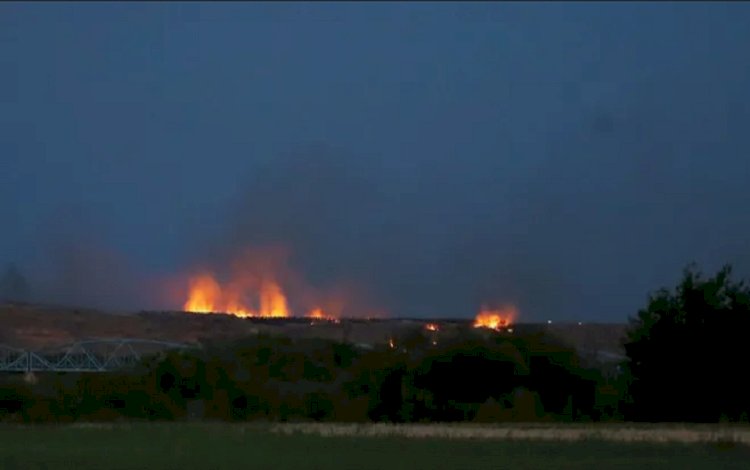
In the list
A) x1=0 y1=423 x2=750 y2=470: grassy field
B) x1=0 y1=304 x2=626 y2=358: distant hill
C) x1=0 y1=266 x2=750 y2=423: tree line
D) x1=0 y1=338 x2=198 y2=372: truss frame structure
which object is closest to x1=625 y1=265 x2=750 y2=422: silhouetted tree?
x1=0 y1=266 x2=750 y2=423: tree line

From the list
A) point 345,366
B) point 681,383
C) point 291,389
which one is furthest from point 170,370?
point 681,383

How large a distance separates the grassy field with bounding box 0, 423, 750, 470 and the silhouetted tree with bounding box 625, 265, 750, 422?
32.6 ft

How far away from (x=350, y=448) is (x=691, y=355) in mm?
18351

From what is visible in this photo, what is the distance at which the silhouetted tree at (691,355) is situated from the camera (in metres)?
42.7

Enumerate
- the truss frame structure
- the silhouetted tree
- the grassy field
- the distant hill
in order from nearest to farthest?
the grassy field, the silhouetted tree, the truss frame structure, the distant hill

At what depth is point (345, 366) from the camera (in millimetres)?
61375

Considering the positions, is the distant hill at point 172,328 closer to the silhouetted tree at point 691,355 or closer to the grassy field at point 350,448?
the silhouetted tree at point 691,355

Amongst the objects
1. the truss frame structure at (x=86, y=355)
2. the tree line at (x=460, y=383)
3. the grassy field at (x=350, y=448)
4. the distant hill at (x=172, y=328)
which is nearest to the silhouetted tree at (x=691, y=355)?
the tree line at (x=460, y=383)

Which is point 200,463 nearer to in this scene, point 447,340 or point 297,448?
point 297,448

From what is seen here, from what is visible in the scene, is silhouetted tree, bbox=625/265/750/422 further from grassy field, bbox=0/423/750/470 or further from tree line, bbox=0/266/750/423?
grassy field, bbox=0/423/750/470

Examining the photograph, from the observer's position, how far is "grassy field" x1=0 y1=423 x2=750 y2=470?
81.7 feet

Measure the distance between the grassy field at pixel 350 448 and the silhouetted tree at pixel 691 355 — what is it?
32.6ft

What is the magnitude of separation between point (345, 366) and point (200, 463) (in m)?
36.6

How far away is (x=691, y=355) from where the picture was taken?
43250 mm
